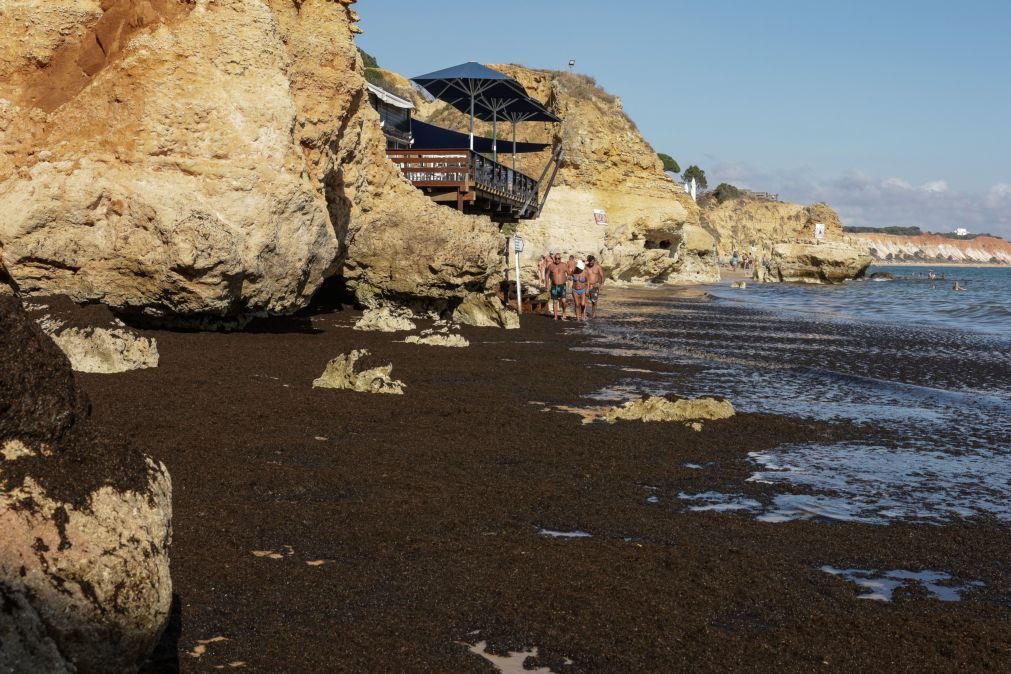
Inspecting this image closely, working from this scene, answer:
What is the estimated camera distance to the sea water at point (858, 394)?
Result: 6457 millimetres

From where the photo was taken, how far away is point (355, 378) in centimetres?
898

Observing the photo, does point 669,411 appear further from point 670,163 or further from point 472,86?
point 670,163

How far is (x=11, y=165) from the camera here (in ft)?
34.9

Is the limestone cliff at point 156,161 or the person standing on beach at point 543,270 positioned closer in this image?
the limestone cliff at point 156,161

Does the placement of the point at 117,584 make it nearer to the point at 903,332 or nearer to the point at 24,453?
the point at 24,453

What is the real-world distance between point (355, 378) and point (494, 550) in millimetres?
4495

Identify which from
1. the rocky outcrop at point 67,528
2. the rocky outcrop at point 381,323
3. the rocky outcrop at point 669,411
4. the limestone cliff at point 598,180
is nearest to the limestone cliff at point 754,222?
the limestone cliff at point 598,180

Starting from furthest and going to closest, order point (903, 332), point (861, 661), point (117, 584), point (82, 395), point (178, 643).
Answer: point (903, 332) < point (861, 661) < point (178, 643) < point (82, 395) < point (117, 584)

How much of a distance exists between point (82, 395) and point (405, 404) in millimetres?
5532

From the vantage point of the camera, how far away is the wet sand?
368 centimetres

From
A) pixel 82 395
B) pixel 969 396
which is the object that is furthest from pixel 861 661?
pixel 969 396

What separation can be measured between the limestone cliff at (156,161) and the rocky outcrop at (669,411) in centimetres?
481

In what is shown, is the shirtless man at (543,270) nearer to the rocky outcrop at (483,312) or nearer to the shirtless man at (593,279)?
the shirtless man at (593,279)

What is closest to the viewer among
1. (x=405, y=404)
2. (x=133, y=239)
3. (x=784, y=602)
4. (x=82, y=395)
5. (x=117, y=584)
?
(x=117, y=584)
